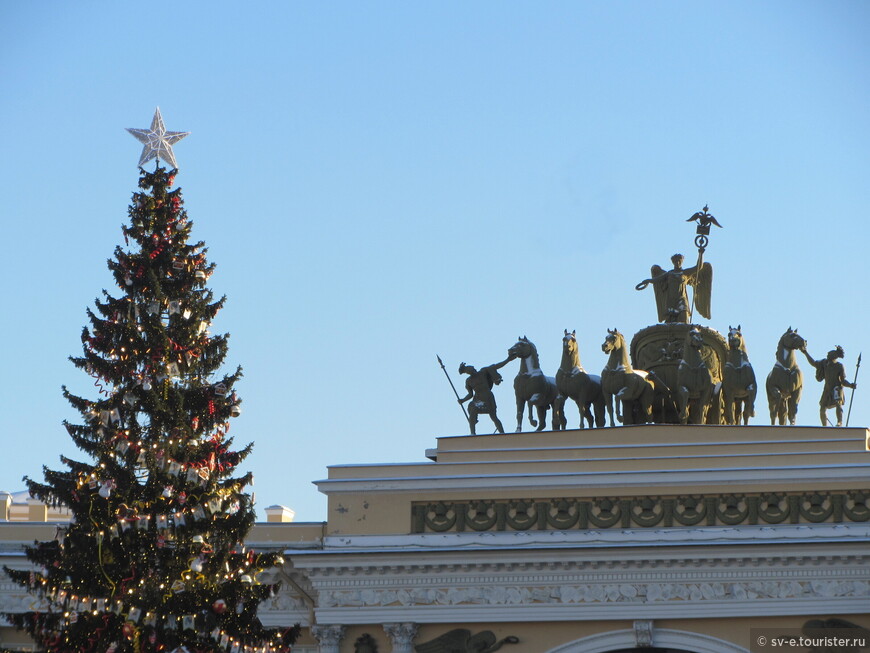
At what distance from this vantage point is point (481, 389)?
30.8 meters

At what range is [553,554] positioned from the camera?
27.8 m

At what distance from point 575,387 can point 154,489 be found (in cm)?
995

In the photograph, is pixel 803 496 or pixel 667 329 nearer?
pixel 803 496

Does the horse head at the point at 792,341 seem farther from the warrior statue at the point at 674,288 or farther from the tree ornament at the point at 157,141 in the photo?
the tree ornament at the point at 157,141

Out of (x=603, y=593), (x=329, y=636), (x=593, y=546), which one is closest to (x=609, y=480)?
(x=593, y=546)

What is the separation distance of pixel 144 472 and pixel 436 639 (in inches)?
284

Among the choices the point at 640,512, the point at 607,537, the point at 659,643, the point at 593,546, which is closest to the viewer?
the point at 659,643

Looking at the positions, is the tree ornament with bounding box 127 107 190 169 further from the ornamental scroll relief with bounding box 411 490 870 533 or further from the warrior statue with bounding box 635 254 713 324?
the warrior statue with bounding box 635 254 713 324

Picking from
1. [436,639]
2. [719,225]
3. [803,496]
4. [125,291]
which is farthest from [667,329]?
[125,291]

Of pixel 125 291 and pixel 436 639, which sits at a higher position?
pixel 125 291

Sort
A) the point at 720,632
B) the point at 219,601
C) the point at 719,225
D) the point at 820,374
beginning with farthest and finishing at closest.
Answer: the point at 719,225 < the point at 820,374 < the point at 720,632 < the point at 219,601

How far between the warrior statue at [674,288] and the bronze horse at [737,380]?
151 cm

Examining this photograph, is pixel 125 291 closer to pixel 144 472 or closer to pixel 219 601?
pixel 144 472

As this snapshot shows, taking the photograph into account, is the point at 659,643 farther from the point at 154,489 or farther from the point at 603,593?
the point at 154,489
